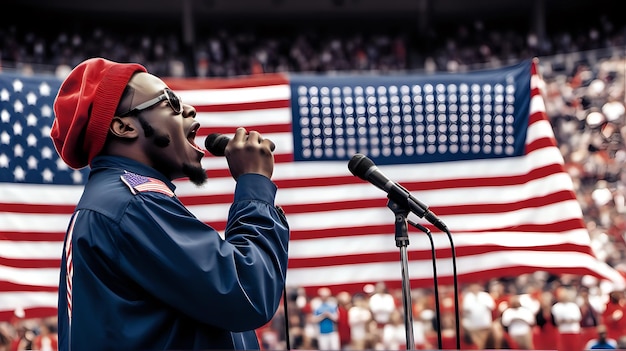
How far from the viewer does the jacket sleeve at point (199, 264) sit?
180 centimetres

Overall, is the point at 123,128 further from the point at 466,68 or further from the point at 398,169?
the point at 466,68

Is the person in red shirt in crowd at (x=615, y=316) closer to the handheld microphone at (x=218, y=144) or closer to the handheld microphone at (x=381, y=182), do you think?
the handheld microphone at (x=381, y=182)

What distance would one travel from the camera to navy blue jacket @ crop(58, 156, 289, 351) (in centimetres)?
181

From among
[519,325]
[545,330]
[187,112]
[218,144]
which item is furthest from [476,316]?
[187,112]

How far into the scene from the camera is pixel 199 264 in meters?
1.80

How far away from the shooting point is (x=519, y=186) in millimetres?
5316

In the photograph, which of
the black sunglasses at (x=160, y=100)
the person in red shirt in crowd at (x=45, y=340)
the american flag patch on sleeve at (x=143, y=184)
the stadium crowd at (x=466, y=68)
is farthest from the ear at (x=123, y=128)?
the person in red shirt in crowd at (x=45, y=340)

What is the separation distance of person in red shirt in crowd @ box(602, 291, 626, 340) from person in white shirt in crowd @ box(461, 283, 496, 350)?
1.32 meters

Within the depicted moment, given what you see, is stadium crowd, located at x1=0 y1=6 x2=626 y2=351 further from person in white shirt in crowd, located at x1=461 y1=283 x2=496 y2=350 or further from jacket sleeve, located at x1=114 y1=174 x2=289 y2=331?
jacket sleeve, located at x1=114 y1=174 x2=289 y2=331

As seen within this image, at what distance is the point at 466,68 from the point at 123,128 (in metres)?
21.3

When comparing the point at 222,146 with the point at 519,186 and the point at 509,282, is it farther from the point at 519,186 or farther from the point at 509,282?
the point at 509,282

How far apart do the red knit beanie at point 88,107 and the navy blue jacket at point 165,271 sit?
19 centimetres

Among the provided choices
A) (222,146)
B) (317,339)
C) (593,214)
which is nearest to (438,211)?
(222,146)

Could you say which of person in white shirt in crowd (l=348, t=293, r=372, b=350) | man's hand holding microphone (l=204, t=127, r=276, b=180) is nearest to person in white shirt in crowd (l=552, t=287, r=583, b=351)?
person in white shirt in crowd (l=348, t=293, r=372, b=350)
